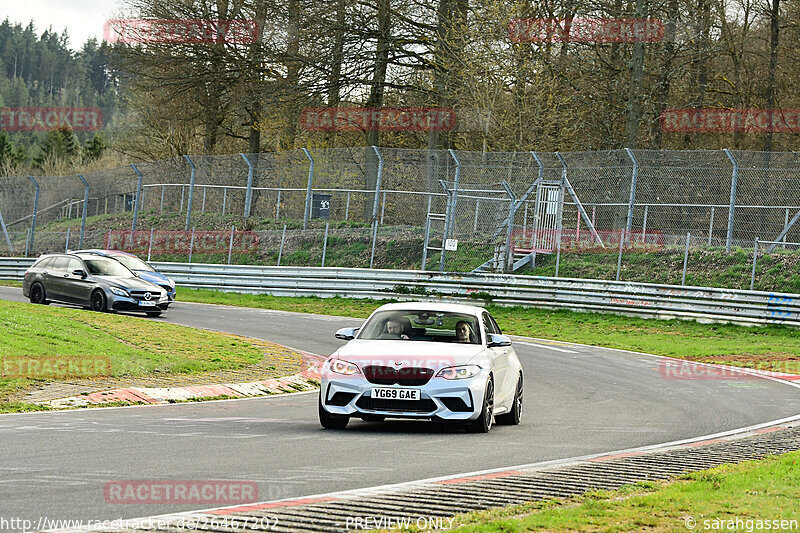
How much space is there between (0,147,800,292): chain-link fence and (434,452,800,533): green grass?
20552 millimetres

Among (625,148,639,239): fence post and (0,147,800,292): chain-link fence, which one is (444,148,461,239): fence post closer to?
(0,147,800,292): chain-link fence

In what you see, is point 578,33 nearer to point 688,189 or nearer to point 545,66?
point 545,66

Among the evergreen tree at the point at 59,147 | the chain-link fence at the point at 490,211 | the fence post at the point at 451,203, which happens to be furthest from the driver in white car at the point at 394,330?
the evergreen tree at the point at 59,147

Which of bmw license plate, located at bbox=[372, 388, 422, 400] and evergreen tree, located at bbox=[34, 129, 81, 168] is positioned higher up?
evergreen tree, located at bbox=[34, 129, 81, 168]

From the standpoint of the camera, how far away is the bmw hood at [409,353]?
11.1 metres

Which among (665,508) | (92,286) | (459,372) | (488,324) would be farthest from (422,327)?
(92,286)

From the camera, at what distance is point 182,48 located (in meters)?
43.6

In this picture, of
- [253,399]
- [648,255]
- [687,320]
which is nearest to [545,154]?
[648,255]

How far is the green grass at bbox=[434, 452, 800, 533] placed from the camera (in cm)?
606

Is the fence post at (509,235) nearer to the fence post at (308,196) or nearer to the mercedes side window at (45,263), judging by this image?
the fence post at (308,196)

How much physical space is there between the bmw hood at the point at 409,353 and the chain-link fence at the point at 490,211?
1752cm

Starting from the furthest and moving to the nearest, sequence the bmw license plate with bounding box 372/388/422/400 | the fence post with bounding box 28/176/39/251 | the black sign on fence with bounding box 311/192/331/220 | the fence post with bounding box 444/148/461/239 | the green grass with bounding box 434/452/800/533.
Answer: the fence post with bounding box 28/176/39/251
the black sign on fence with bounding box 311/192/331/220
the fence post with bounding box 444/148/461/239
the bmw license plate with bounding box 372/388/422/400
the green grass with bounding box 434/452/800/533

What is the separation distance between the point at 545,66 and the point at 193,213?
1388 centimetres

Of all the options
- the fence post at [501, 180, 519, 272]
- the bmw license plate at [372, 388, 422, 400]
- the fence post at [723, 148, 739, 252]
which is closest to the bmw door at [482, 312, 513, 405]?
the bmw license plate at [372, 388, 422, 400]
